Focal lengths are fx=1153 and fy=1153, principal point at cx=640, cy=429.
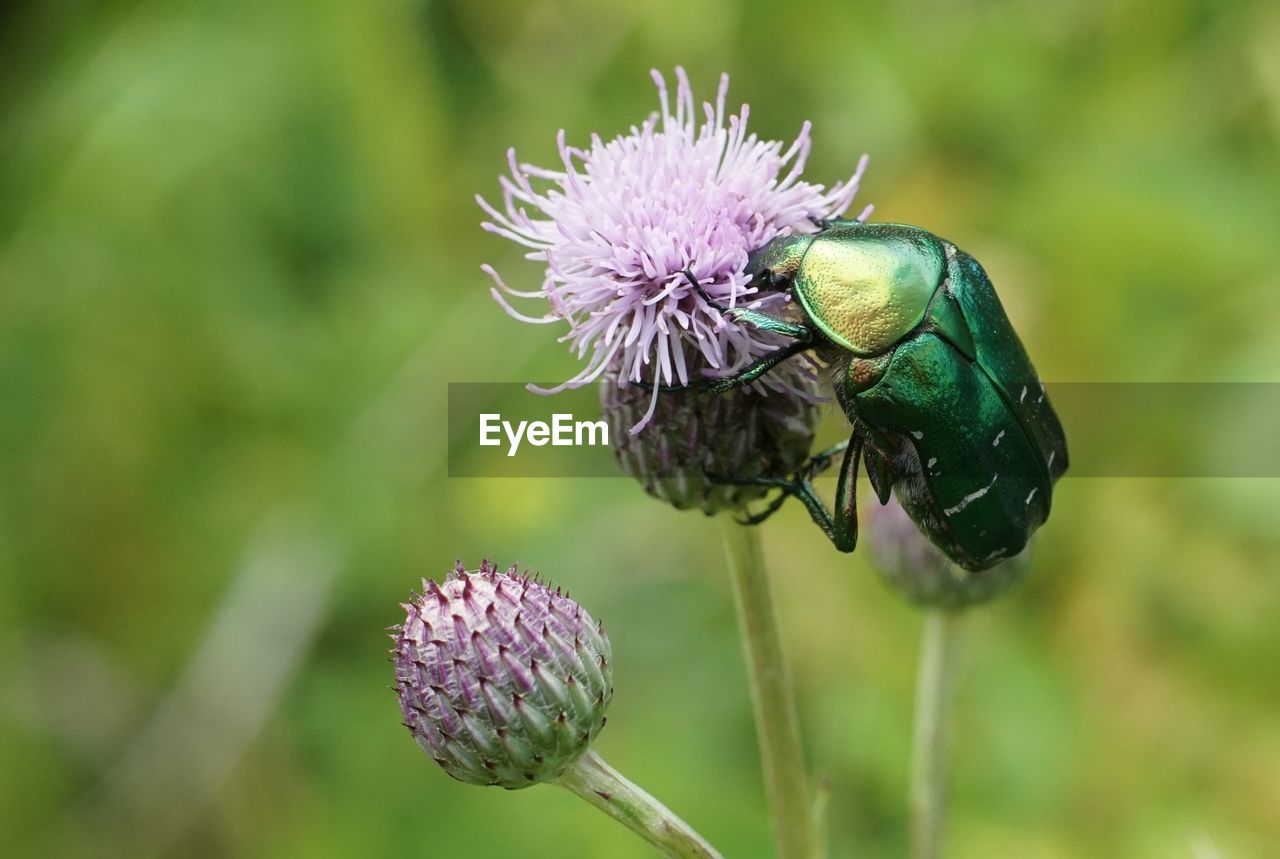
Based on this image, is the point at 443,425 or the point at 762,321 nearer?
the point at 762,321

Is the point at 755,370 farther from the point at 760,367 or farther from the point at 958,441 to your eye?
the point at 958,441

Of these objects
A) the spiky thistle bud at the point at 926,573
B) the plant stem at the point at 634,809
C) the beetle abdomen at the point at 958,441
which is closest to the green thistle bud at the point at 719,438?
the beetle abdomen at the point at 958,441

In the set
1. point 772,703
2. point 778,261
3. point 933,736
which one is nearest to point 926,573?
point 933,736

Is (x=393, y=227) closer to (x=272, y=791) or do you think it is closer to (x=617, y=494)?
(x=617, y=494)

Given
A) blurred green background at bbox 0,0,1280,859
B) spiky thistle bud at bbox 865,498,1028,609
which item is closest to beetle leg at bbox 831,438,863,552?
spiky thistle bud at bbox 865,498,1028,609

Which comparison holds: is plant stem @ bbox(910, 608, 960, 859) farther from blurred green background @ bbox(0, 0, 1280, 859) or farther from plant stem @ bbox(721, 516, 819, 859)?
blurred green background @ bbox(0, 0, 1280, 859)

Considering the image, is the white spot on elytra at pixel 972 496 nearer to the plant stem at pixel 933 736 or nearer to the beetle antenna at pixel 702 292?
the beetle antenna at pixel 702 292
